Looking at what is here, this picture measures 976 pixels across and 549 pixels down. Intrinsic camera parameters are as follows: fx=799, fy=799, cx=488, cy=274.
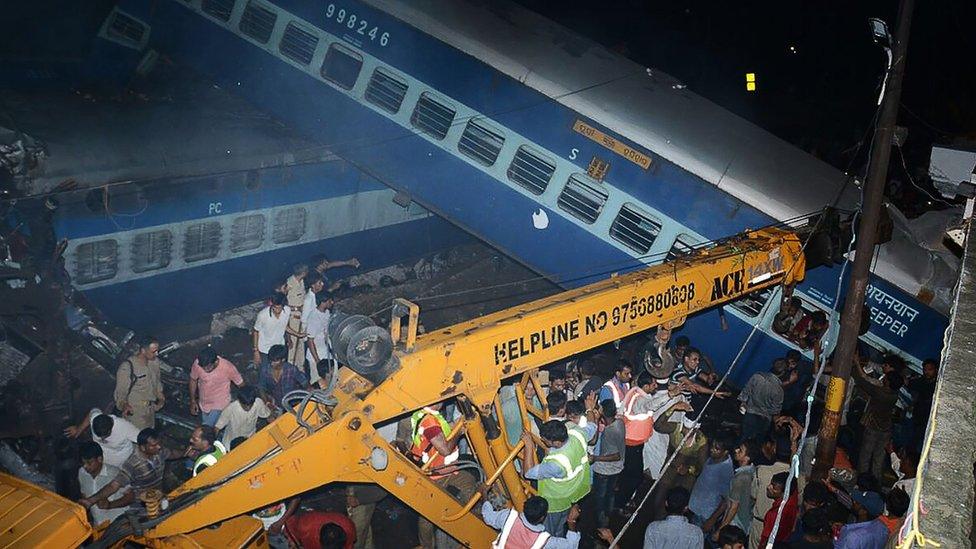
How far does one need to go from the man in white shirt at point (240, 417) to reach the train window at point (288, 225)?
18.2ft

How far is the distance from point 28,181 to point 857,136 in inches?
980

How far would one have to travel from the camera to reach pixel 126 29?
14883 mm

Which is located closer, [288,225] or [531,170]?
[531,170]

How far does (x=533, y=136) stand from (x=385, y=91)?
2682mm

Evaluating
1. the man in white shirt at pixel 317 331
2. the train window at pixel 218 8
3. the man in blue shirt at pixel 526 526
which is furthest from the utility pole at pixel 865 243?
the train window at pixel 218 8

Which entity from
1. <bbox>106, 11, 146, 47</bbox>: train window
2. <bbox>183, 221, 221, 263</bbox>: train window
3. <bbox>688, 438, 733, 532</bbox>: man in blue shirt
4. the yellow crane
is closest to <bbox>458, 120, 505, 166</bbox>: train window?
<bbox>183, 221, 221, 263</bbox>: train window

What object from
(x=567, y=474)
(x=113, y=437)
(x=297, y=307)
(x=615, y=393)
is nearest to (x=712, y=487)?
(x=615, y=393)

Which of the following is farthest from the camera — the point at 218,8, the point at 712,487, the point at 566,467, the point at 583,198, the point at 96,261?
the point at 218,8

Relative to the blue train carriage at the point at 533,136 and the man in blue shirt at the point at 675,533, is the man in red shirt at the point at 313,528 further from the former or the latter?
the blue train carriage at the point at 533,136

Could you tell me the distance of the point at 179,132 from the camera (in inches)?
484

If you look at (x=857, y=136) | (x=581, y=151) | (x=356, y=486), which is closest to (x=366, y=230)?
(x=581, y=151)

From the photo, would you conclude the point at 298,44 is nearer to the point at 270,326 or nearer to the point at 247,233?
the point at 247,233

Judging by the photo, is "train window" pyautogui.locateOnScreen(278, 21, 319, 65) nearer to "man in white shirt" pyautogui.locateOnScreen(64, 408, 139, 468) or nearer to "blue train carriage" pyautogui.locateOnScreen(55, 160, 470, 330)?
"blue train carriage" pyautogui.locateOnScreen(55, 160, 470, 330)

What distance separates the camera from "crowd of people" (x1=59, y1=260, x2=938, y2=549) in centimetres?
666
